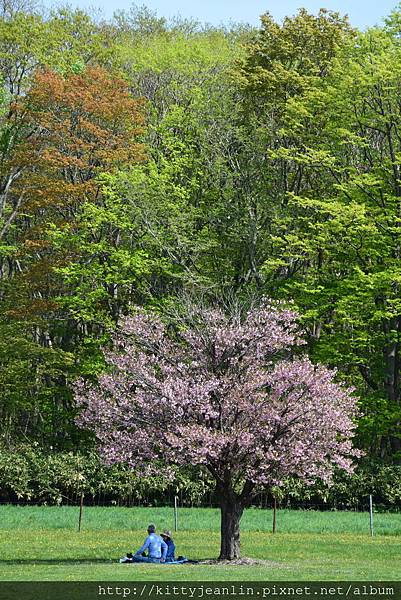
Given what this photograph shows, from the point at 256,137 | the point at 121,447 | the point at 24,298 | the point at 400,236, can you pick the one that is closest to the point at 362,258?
the point at 400,236

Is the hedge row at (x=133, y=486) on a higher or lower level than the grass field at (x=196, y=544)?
higher

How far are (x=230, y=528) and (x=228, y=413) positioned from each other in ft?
8.15

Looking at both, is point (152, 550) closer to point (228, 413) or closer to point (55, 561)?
point (55, 561)

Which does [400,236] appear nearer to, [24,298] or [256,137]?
[256,137]

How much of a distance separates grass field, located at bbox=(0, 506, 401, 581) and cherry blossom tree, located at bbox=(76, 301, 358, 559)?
2015mm

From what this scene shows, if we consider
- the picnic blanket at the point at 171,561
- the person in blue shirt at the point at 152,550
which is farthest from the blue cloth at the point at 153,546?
the picnic blanket at the point at 171,561

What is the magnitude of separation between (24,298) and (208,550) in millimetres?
23522

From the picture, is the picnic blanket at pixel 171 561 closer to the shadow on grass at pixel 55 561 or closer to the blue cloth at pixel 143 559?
the blue cloth at pixel 143 559

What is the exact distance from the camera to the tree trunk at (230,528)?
22141mm

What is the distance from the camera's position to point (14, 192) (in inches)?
A: 1855

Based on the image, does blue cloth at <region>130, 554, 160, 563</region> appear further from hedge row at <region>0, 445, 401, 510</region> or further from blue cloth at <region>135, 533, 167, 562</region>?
hedge row at <region>0, 445, 401, 510</region>

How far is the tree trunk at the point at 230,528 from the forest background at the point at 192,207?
16948 millimetres

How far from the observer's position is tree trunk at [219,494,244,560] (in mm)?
22141

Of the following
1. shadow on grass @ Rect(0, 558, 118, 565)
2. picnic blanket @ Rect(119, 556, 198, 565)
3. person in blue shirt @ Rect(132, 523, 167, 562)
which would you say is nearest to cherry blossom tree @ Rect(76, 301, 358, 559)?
picnic blanket @ Rect(119, 556, 198, 565)
